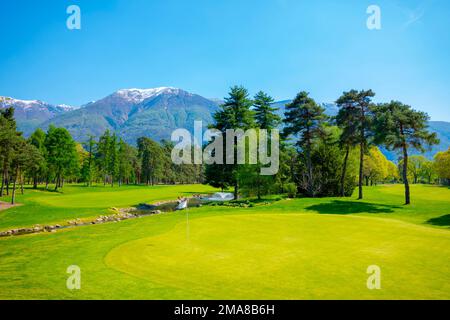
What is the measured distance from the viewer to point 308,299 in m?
7.64

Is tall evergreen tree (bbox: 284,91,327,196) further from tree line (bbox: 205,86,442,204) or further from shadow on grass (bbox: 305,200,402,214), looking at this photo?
shadow on grass (bbox: 305,200,402,214)

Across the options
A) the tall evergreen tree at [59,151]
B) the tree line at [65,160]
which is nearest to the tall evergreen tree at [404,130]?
the tree line at [65,160]

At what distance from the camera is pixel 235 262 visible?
10945mm

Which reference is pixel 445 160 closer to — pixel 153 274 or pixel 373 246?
pixel 373 246

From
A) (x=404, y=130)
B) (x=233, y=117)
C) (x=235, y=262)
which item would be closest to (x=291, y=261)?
(x=235, y=262)

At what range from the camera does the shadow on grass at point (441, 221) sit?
21706mm

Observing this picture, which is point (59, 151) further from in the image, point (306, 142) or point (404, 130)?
point (404, 130)

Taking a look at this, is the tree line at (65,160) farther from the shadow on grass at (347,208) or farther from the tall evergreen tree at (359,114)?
the tall evergreen tree at (359,114)

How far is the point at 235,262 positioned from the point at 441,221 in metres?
20.3

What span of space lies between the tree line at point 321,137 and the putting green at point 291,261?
747 inches

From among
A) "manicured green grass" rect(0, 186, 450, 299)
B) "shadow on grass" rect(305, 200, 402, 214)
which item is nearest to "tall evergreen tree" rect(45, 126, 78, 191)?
"manicured green grass" rect(0, 186, 450, 299)

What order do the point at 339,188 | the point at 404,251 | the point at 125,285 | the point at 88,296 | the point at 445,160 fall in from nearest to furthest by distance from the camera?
1. the point at 88,296
2. the point at 125,285
3. the point at 404,251
4. the point at 339,188
5. the point at 445,160
